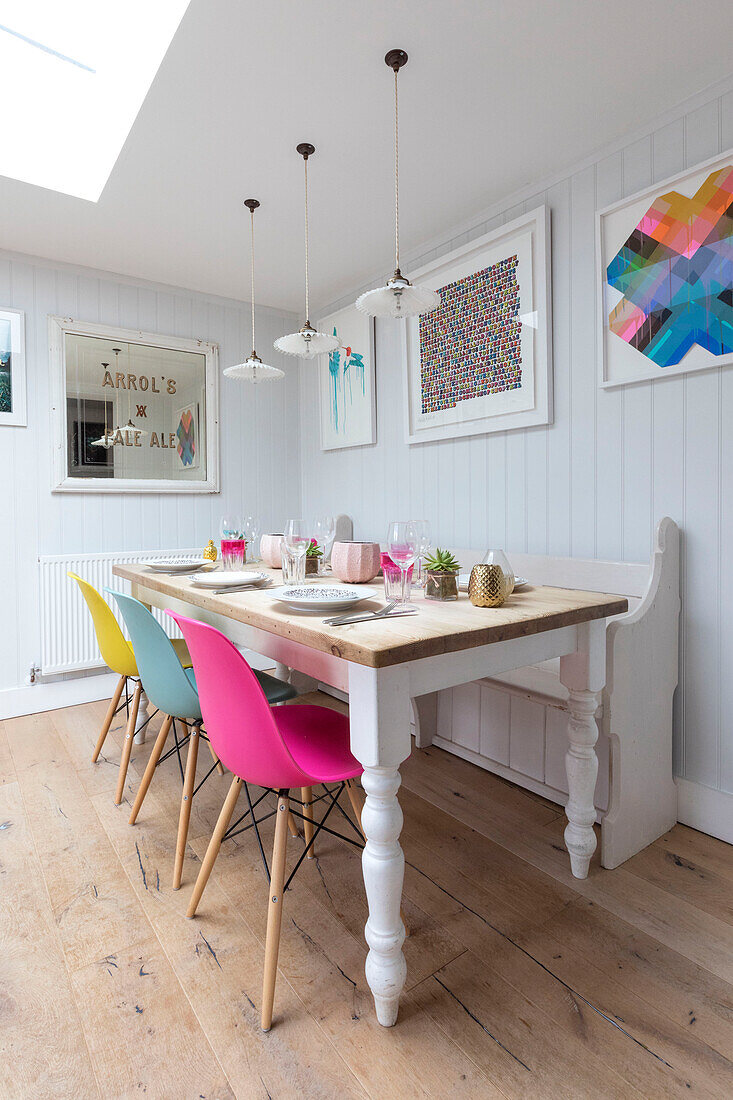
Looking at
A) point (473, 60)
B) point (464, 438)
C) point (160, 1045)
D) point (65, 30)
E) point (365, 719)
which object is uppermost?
point (65, 30)

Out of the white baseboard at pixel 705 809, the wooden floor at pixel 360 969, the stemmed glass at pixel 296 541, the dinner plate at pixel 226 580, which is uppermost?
the stemmed glass at pixel 296 541

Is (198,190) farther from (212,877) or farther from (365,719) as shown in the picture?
(212,877)

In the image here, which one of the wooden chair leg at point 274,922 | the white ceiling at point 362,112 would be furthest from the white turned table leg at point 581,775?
the white ceiling at point 362,112

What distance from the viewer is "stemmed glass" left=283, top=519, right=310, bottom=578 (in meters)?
1.88

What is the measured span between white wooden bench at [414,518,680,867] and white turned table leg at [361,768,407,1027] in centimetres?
81

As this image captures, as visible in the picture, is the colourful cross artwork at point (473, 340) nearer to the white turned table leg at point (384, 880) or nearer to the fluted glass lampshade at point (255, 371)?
the fluted glass lampshade at point (255, 371)

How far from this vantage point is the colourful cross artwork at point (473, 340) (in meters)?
2.46

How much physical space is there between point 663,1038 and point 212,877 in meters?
1.15

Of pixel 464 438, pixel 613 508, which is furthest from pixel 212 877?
pixel 464 438

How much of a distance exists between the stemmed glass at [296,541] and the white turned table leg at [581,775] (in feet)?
3.01

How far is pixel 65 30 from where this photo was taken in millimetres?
2062

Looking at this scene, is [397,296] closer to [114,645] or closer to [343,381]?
[114,645]

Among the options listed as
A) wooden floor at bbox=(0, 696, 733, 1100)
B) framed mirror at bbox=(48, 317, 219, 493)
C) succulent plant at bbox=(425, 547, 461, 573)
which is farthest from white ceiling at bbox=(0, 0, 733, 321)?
wooden floor at bbox=(0, 696, 733, 1100)

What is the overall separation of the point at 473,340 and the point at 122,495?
2.11 meters
